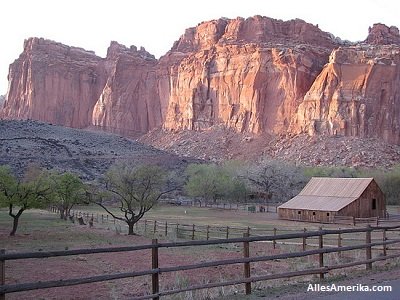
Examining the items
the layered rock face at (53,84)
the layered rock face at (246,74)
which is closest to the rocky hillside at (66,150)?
the layered rock face at (246,74)

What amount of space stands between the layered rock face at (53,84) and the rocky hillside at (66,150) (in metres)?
67.0

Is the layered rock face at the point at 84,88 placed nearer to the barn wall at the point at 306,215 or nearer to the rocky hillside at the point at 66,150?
the rocky hillside at the point at 66,150

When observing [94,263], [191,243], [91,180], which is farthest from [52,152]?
[191,243]

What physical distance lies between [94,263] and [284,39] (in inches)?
5214

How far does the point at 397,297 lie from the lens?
935 centimetres

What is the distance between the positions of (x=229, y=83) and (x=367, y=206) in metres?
97.2

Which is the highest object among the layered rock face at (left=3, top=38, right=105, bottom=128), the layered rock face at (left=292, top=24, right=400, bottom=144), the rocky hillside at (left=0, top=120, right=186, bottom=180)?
the layered rock face at (left=3, top=38, right=105, bottom=128)

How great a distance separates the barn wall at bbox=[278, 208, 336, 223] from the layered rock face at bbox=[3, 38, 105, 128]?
137996 mm

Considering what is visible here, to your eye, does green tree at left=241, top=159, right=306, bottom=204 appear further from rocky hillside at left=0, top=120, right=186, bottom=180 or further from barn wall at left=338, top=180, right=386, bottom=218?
barn wall at left=338, top=180, right=386, bottom=218

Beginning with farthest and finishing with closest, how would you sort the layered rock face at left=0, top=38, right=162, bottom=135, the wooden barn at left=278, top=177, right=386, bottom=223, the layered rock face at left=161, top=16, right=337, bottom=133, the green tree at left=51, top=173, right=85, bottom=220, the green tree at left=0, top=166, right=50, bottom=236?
the layered rock face at left=0, top=38, right=162, bottom=135 < the layered rock face at left=161, top=16, right=337, bottom=133 < the wooden barn at left=278, top=177, right=386, bottom=223 < the green tree at left=51, top=173, right=85, bottom=220 < the green tree at left=0, top=166, right=50, bottom=236

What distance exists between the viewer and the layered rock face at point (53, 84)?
174 metres

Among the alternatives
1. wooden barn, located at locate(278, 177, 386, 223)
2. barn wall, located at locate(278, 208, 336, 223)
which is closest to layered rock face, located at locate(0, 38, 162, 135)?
barn wall, located at locate(278, 208, 336, 223)

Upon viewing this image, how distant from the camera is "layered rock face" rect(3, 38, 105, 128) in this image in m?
174

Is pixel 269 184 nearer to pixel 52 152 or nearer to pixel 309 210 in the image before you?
pixel 309 210
